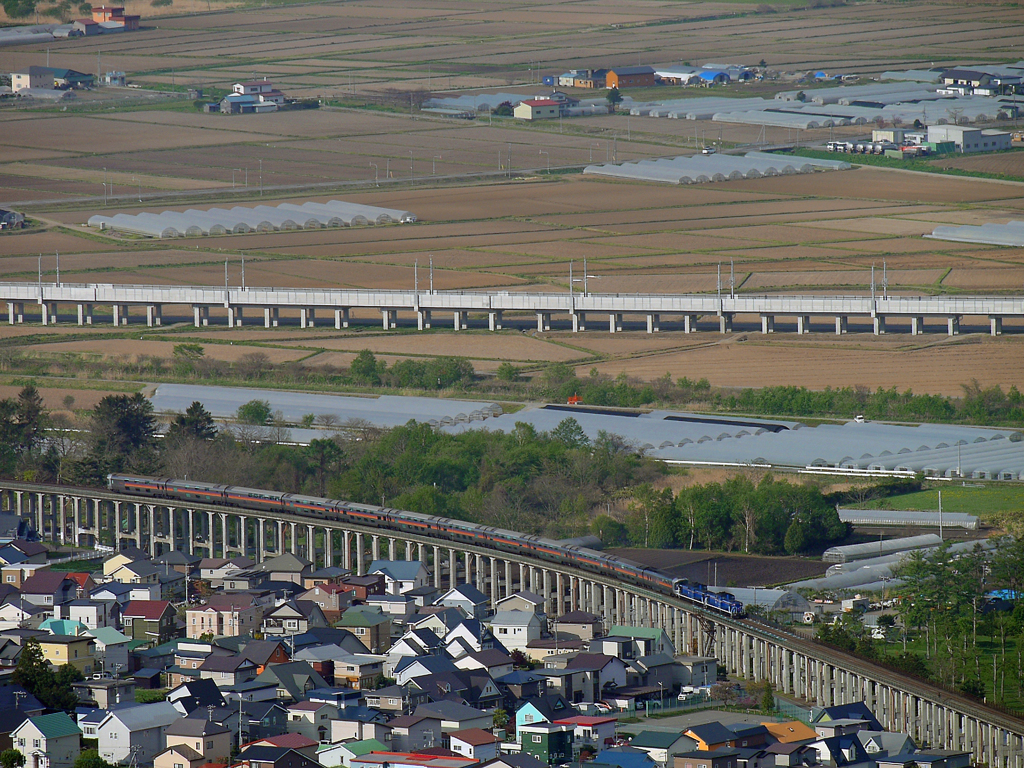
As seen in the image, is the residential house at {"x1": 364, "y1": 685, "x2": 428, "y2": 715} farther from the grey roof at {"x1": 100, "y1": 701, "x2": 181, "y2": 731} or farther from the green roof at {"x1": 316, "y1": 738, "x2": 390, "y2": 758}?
the grey roof at {"x1": 100, "y1": 701, "x2": 181, "y2": 731}

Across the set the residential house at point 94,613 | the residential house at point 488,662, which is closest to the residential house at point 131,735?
the residential house at point 488,662

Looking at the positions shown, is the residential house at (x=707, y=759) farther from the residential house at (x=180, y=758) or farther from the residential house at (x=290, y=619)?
the residential house at (x=290, y=619)

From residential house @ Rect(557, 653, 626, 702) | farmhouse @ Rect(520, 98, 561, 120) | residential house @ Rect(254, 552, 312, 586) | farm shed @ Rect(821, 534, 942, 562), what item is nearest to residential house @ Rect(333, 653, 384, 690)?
residential house @ Rect(557, 653, 626, 702)

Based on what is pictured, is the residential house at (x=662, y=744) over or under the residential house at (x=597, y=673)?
over

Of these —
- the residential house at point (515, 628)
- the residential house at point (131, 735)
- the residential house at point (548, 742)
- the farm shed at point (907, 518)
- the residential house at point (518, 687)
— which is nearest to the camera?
the residential house at point (548, 742)

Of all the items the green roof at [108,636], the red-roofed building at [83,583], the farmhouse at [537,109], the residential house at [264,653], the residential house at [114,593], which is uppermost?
the farmhouse at [537,109]

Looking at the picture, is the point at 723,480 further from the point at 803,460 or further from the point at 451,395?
the point at 451,395

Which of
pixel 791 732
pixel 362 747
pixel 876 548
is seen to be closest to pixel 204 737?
pixel 362 747
